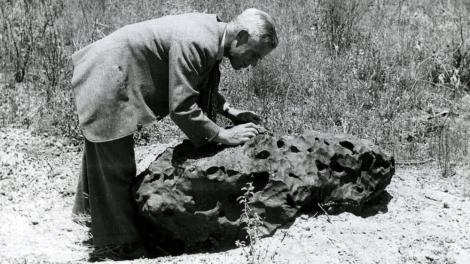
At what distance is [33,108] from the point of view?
585cm

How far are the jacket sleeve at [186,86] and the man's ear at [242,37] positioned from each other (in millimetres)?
233

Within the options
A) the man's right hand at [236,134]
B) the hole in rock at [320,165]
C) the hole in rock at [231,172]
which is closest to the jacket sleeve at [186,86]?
the man's right hand at [236,134]

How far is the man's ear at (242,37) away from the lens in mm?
3553

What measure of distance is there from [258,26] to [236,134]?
0.66 meters

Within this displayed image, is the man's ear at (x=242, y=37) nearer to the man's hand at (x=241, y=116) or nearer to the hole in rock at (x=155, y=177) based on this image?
the man's hand at (x=241, y=116)

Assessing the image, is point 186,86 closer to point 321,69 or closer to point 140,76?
point 140,76

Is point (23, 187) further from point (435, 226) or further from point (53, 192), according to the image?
point (435, 226)

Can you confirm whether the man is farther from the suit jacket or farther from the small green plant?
the small green plant

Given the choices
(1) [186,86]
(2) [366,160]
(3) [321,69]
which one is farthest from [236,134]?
(3) [321,69]

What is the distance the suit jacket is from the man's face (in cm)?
10

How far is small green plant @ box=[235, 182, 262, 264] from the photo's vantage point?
3.32 metres

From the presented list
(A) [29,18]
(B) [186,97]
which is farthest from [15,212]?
(A) [29,18]

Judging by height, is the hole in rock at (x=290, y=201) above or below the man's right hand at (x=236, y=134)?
below

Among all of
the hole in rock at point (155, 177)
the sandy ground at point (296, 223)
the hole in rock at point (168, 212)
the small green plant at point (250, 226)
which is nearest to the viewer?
the small green plant at point (250, 226)
